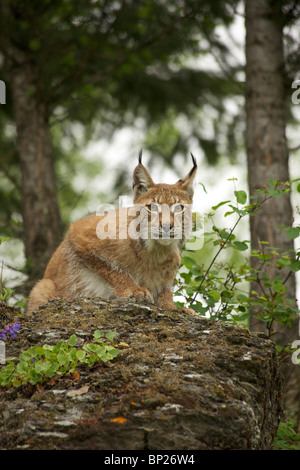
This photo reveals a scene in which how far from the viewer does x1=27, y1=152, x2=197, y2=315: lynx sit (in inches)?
193

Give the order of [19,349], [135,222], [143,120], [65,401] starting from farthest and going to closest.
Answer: [143,120], [135,222], [19,349], [65,401]

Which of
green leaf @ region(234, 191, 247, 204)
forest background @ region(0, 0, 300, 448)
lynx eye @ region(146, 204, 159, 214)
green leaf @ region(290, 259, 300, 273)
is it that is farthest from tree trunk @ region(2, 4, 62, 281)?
green leaf @ region(290, 259, 300, 273)

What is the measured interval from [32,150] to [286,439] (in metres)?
5.74

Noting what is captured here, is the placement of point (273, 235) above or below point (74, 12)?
below

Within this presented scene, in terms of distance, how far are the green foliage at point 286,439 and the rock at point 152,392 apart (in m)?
0.55

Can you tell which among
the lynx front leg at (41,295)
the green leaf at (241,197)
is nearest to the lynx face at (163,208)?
the green leaf at (241,197)

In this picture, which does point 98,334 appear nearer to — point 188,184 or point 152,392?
point 152,392

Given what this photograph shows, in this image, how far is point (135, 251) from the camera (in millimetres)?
5066

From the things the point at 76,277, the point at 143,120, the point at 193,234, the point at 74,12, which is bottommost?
the point at 76,277

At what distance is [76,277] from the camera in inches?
211

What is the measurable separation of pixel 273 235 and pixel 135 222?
234 cm

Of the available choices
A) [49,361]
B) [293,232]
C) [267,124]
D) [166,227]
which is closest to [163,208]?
[166,227]
